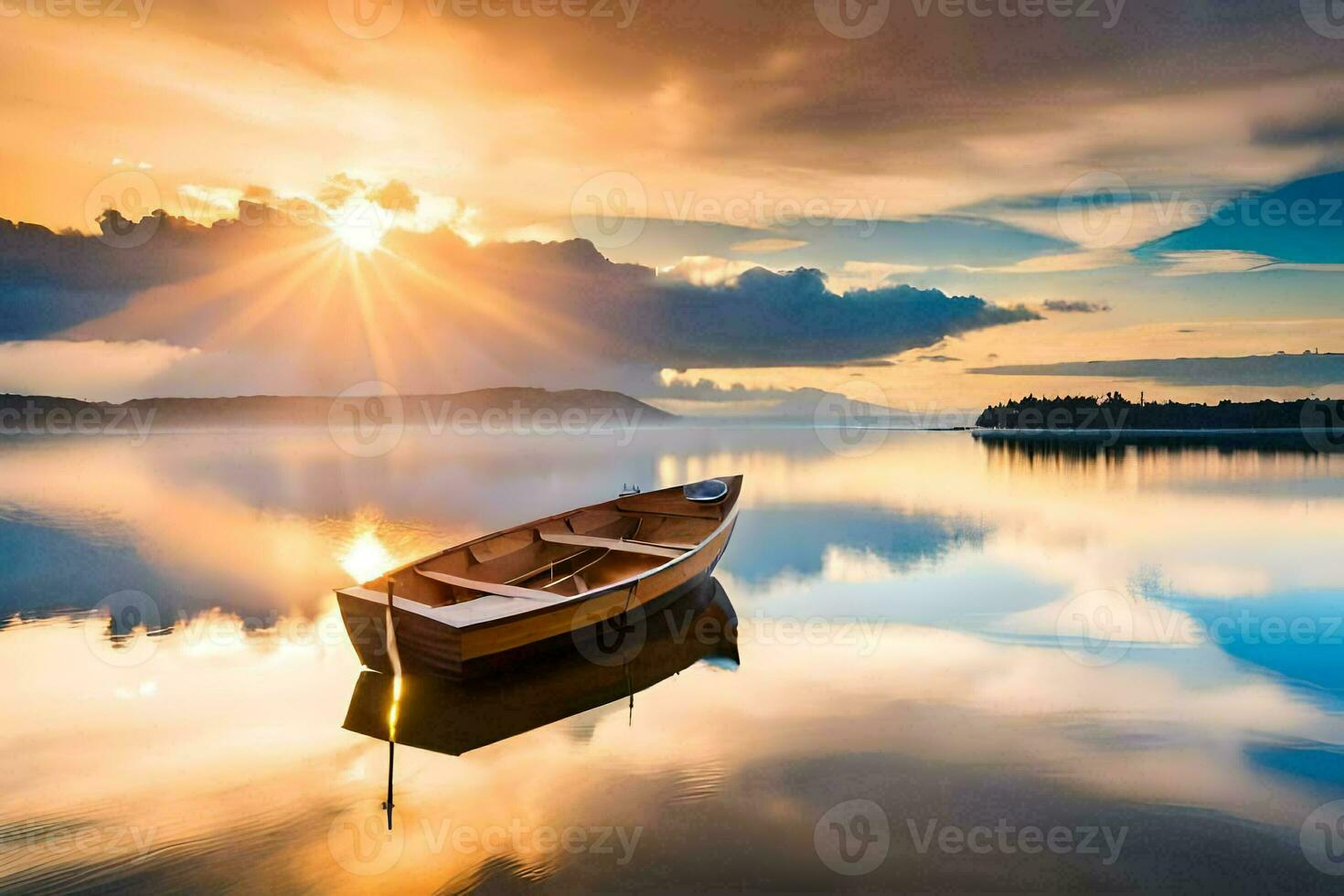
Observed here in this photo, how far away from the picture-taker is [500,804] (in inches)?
302

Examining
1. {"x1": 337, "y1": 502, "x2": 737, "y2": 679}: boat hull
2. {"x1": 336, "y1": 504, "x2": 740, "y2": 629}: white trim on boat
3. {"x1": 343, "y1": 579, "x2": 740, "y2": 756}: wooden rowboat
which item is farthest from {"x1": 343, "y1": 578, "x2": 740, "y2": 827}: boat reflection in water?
{"x1": 336, "y1": 504, "x2": 740, "y2": 629}: white trim on boat

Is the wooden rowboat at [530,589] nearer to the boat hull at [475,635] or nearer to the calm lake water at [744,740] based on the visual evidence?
the boat hull at [475,635]

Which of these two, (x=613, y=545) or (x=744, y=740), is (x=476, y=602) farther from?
(x=744, y=740)

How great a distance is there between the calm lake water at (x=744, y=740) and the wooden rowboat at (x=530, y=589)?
2.36 ft

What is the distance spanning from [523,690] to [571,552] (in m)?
5.11

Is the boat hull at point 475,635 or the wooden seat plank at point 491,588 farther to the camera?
the wooden seat plank at point 491,588

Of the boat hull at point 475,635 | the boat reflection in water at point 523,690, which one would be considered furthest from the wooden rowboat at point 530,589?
the boat reflection in water at point 523,690

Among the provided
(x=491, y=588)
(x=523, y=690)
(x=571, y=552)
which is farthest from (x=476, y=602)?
(x=571, y=552)

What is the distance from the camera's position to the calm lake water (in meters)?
6.64

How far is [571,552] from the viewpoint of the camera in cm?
1565

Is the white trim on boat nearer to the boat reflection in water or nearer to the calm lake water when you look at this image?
the boat reflection in water

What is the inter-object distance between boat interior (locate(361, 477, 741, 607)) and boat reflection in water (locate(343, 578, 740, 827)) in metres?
1.08

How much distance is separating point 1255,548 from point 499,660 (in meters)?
22.8

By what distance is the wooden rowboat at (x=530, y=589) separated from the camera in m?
9.99
